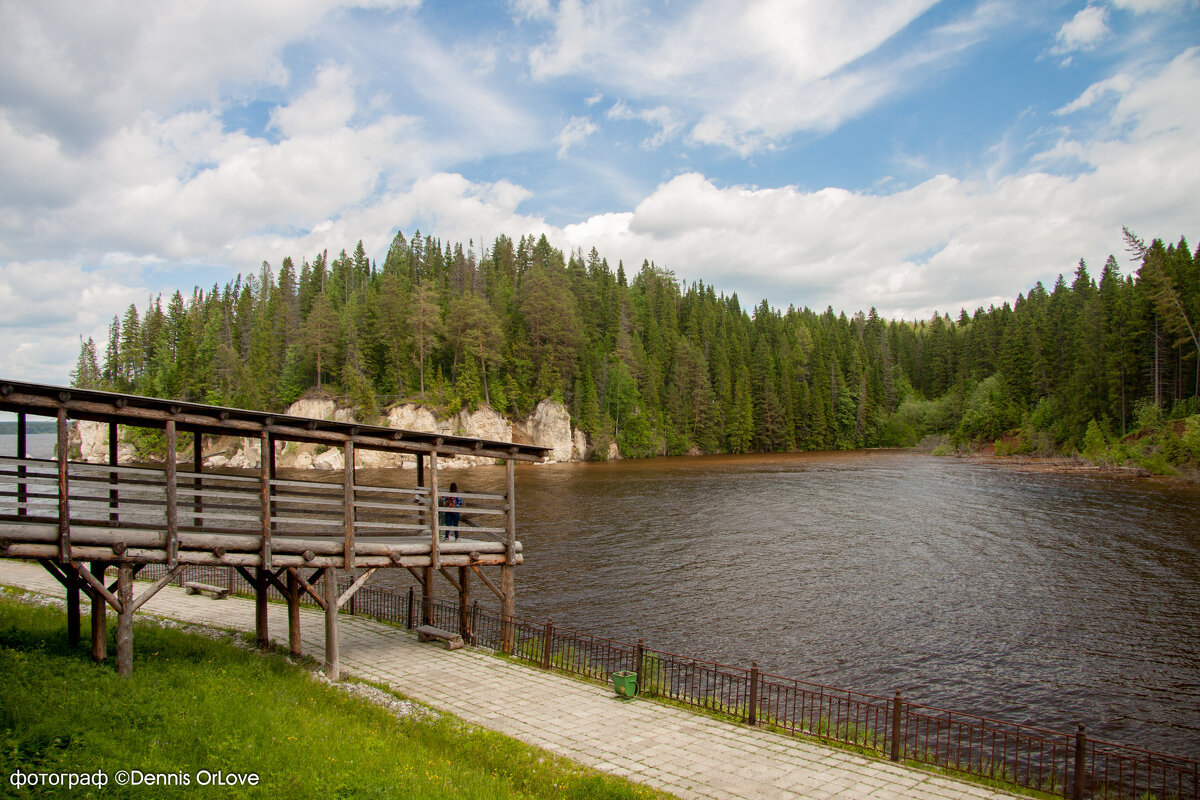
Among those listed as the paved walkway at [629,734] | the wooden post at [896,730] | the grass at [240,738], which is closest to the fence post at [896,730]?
the wooden post at [896,730]

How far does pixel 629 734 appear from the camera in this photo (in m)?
11.9

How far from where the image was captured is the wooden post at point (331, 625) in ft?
47.5

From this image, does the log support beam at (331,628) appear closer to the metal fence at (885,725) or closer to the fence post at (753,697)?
the metal fence at (885,725)

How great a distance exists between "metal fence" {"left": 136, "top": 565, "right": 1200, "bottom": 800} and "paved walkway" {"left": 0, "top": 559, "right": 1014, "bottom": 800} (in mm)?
763

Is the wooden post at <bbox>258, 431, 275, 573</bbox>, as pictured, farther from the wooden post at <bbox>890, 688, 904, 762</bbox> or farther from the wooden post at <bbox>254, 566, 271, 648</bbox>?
the wooden post at <bbox>890, 688, 904, 762</bbox>

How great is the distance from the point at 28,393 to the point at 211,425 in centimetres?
301

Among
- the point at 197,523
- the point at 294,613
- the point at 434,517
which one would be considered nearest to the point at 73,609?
the point at 197,523

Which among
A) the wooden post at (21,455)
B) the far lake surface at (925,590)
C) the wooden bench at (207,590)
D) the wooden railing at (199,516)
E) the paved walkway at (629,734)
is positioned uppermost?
the wooden post at (21,455)

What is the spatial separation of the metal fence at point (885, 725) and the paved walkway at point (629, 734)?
A: 30.0 inches

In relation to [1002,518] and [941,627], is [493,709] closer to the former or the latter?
[941,627]

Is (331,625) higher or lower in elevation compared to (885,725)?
higher

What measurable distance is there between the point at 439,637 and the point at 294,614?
12.0 ft

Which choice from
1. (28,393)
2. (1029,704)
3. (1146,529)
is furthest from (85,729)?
(1146,529)

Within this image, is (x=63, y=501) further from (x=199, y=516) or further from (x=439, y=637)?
(x=439, y=637)
